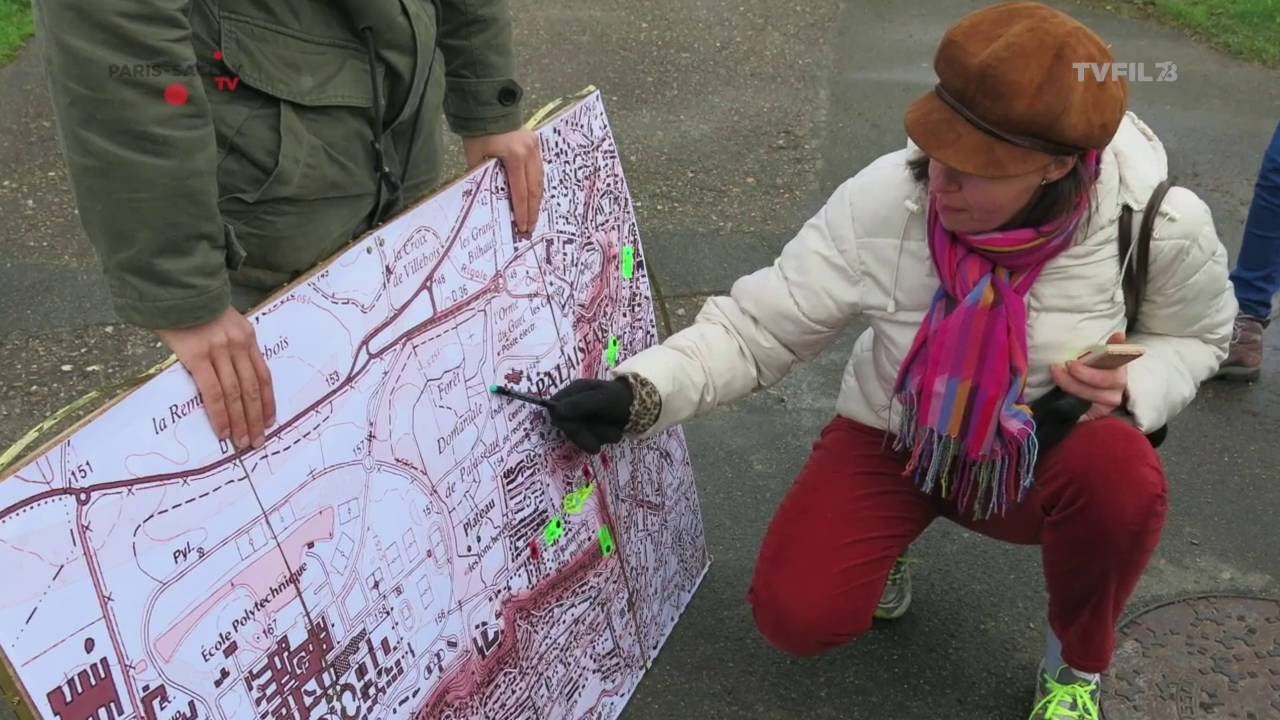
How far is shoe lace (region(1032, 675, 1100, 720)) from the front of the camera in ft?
6.88

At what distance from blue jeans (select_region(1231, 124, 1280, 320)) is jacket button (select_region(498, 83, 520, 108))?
2.33 meters

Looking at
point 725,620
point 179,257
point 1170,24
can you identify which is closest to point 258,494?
point 179,257

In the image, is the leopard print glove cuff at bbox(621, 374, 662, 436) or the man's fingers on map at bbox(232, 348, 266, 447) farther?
the leopard print glove cuff at bbox(621, 374, 662, 436)

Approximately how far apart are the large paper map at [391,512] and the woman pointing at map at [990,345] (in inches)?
6.6

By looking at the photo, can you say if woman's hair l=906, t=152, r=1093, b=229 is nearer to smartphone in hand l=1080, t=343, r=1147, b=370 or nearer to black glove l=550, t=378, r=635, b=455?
smartphone in hand l=1080, t=343, r=1147, b=370

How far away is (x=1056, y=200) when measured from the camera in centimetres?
177

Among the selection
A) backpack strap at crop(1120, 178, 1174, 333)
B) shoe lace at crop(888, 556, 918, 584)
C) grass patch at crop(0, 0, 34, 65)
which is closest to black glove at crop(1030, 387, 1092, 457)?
backpack strap at crop(1120, 178, 1174, 333)

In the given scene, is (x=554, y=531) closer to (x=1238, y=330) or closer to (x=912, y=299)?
(x=912, y=299)

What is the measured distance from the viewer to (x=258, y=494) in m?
1.31

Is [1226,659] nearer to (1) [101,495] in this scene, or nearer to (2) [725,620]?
(2) [725,620]

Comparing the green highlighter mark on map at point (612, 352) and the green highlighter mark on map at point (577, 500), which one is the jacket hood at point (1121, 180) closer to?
the green highlighter mark on map at point (612, 352)

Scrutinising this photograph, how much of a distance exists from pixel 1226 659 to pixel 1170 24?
14.6 feet

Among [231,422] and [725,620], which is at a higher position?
[231,422]

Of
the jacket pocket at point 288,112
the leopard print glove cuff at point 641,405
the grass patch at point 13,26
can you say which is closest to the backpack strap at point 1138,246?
Answer: the leopard print glove cuff at point 641,405
